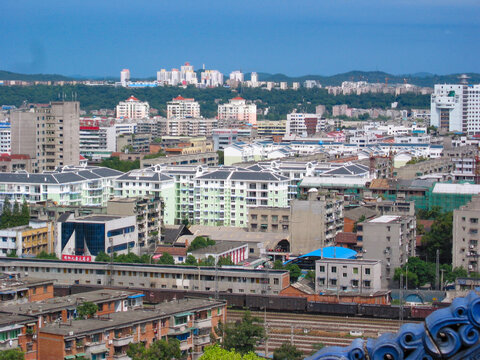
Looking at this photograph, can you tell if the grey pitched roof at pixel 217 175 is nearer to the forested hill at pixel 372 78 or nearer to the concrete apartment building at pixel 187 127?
the concrete apartment building at pixel 187 127

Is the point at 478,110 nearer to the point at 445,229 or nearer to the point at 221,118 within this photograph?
the point at 221,118

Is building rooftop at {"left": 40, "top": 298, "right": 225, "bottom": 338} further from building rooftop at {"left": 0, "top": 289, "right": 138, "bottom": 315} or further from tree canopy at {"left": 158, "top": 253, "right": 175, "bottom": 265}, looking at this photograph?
tree canopy at {"left": 158, "top": 253, "right": 175, "bottom": 265}

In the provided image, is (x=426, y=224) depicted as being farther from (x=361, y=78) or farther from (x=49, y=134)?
(x=361, y=78)

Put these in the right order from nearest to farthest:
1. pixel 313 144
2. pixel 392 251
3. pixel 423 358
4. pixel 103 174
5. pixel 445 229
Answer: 1. pixel 423 358
2. pixel 392 251
3. pixel 445 229
4. pixel 103 174
5. pixel 313 144

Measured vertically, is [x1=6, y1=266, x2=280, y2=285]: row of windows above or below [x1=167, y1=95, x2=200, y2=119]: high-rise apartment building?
below

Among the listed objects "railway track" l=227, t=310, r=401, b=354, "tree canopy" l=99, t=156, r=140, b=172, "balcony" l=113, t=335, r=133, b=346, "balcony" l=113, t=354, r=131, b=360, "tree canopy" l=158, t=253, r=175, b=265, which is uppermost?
"tree canopy" l=99, t=156, r=140, b=172

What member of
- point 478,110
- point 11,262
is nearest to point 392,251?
point 11,262

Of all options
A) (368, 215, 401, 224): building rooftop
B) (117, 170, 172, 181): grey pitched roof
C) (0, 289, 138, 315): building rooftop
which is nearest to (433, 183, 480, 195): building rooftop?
(368, 215, 401, 224): building rooftop

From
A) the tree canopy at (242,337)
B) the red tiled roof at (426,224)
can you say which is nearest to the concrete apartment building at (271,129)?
the red tiled roof at (426,224)
